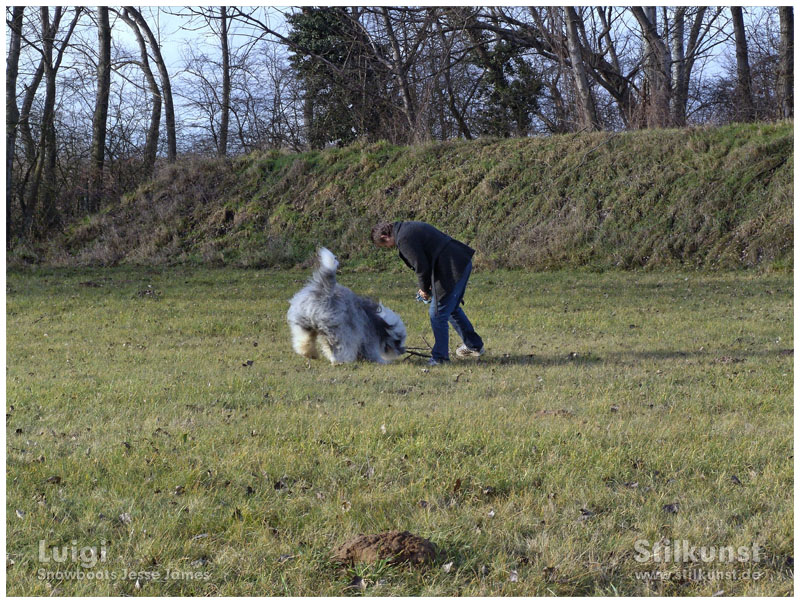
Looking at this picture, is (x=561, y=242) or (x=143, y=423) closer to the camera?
(x=143, y=423)

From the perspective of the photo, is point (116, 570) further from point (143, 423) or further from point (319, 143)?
point (319, 143)

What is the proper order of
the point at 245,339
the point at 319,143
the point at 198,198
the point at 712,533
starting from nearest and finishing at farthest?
the point at 712,533
the point at 245,339
the point at 198,198
the point at 319,143

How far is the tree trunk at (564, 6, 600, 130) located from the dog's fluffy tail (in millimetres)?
19967

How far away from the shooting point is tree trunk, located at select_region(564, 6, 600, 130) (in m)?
26.3

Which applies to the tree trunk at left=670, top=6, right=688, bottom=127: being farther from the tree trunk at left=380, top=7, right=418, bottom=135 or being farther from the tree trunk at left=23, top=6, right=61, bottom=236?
the tree trunk at left=23, top=6, right=61, bottom=236

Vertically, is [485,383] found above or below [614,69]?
below

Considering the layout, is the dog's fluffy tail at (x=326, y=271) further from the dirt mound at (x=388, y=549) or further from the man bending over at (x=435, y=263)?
the dirt mound at (x=388, y=549)

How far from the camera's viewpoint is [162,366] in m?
9.42

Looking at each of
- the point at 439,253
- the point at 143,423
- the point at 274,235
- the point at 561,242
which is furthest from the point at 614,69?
the point at 143,423

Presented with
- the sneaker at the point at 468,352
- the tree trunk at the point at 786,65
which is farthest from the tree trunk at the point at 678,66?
the sneaker at the point at 468,352

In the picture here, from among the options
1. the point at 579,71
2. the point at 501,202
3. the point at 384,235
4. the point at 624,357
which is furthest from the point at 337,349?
the point at 579,71

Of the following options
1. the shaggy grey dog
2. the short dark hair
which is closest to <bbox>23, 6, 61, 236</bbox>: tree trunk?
the shaggy grey dog

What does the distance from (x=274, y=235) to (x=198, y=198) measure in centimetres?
540

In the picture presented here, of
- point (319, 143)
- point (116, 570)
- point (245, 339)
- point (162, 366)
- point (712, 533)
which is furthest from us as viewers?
point (319, 143)
